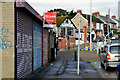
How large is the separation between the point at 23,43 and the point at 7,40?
1.56 m

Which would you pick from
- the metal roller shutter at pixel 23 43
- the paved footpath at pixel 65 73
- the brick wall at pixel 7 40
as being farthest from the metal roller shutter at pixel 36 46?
the brick wall at pixel 7 40

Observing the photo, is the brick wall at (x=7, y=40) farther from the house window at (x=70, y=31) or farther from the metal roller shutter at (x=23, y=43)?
the house window at (x=70, y=31)

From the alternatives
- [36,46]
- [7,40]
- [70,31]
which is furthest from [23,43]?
[70,31]

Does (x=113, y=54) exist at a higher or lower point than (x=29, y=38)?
lower

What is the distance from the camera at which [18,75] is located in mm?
9219

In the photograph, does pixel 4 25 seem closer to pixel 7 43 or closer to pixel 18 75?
pixel 7 43

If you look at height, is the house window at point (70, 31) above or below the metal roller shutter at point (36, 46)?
above

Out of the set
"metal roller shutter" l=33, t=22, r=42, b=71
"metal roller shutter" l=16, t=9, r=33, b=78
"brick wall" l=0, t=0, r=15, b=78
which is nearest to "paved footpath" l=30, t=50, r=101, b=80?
"metal roller shutter" l=33, t=22, r=42, b=71

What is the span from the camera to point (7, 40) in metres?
8.66

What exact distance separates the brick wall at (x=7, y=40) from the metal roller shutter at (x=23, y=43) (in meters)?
0.45

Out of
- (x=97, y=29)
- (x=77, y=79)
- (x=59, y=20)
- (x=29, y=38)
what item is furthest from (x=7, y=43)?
(x=97, y=29)

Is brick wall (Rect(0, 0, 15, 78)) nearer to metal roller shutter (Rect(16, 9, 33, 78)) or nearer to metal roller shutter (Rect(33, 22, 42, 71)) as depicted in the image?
metal roller shutter (Rect(16, 9, 33, 78))

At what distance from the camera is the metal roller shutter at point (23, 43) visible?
923cm

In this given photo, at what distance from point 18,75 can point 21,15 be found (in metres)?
2.66
